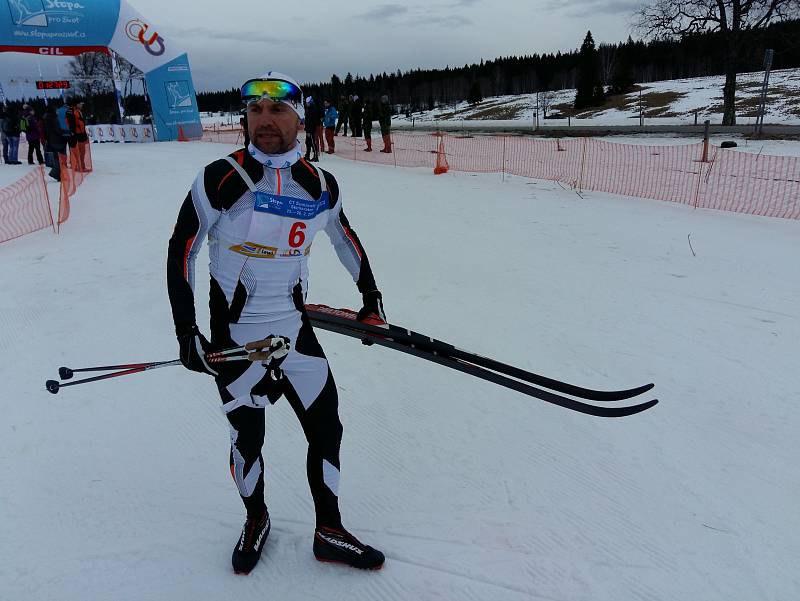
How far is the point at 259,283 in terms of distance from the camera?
226 cm

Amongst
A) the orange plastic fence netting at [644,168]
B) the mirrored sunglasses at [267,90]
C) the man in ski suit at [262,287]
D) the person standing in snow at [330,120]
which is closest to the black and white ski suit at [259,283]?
the man in ski suit at [262,287]

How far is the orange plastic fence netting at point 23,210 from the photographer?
8.41m

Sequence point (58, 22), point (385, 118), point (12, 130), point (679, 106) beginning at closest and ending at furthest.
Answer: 1. point (12, 130)
2. point (385, 118)
3. point (58, 22)
4. point (679, 106)

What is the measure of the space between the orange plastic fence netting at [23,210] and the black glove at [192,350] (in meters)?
7.67

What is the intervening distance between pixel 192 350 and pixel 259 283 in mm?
387

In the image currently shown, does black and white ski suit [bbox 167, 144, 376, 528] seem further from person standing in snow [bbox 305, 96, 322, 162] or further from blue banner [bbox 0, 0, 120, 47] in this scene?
blue banner [bbox 0, 0, 120, 47]

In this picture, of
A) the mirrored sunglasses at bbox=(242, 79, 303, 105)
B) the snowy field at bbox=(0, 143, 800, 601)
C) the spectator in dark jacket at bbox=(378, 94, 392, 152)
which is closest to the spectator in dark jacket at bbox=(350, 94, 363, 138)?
the spectator in dark jacket at bbox=(378, 94, 392, 152)

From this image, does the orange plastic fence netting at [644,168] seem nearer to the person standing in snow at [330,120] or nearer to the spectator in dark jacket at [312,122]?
the person standing in snow at [330,120]

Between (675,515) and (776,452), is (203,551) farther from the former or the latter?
→ (776,452)

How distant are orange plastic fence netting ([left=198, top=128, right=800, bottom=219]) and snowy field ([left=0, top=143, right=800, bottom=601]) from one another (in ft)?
14.6

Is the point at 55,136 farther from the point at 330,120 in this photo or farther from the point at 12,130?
the point at 330,120

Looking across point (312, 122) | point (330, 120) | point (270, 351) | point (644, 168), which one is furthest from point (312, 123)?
point (270, 351)

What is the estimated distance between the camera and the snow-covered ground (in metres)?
32.7

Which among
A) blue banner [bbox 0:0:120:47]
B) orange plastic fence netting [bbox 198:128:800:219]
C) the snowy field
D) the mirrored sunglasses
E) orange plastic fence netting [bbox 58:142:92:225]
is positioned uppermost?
blue banner [bbox 0:0:120:47]
